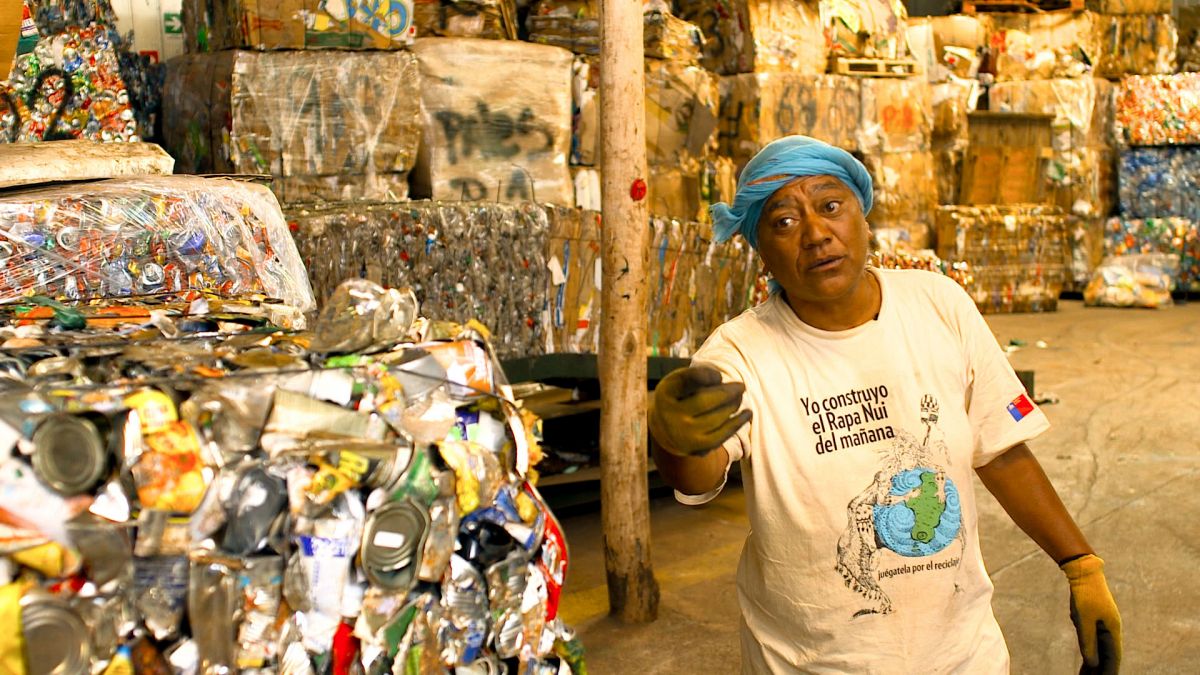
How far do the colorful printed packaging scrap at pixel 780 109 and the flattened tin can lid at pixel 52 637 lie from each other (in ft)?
24.7

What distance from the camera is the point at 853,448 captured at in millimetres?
1833

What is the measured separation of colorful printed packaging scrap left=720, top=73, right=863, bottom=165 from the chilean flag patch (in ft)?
21.3

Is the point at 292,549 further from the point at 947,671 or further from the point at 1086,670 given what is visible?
the point at 1086,670

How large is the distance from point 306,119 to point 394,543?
3482mm

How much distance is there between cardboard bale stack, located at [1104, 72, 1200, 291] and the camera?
12133 millimetres

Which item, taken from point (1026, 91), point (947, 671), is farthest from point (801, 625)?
point (1026, 91)

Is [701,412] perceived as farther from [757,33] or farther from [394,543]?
[757,33]

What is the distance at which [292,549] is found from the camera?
3.94 feet

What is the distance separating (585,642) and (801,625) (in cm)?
192

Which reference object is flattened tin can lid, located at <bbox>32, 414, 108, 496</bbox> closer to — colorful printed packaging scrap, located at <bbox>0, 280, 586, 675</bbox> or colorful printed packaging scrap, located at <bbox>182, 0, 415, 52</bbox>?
colorful printed packaging scrap, located at <bbox>0, 280, 586, 675</bbox>

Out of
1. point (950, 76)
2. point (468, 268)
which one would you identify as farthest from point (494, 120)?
point (950, 76)

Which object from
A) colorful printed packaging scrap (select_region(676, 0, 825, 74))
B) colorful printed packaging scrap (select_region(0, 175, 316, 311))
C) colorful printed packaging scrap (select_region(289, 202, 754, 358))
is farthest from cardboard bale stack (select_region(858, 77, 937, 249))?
colorful printed packaging scrap (select_region(0, 175, 316, 311))

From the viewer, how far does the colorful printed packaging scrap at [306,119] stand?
14.1 feet

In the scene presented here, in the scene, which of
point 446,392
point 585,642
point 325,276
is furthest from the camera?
point 325,276
